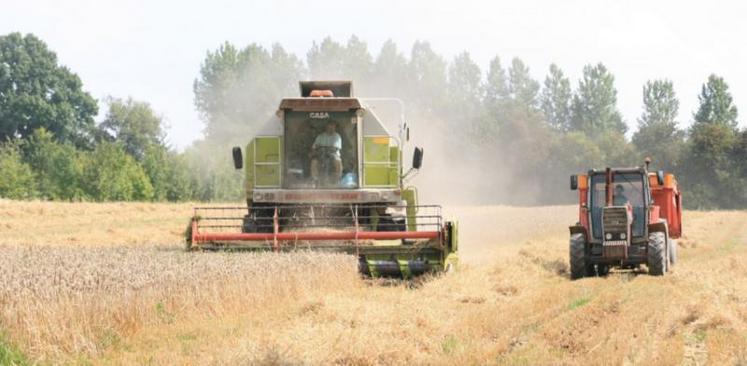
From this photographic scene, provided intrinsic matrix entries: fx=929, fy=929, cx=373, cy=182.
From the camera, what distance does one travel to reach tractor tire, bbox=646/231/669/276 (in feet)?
54.0

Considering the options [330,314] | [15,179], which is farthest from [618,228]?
[15,179]

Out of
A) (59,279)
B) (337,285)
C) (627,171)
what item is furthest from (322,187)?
(59,279)

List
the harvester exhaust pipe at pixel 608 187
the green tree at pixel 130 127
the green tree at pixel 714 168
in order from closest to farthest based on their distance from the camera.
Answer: the harvester exhaust pipe at pixel 608 187 < the green tree at pixel 714 168 < the green tree at pixel 130 127

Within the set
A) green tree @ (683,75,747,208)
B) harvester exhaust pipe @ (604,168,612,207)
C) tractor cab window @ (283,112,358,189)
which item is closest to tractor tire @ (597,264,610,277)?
harvester exhaust pipe @ (604,168,612,207)

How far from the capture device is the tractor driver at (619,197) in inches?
695

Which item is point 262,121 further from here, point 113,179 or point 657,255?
point 657,255

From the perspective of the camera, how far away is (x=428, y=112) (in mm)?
69750

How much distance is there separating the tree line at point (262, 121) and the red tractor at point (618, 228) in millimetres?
36676

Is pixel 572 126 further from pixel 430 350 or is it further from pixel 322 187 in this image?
pixel 430 350

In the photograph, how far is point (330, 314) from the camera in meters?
9.88

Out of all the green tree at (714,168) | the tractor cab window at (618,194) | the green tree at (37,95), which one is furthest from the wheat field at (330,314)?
the green tree at (37,95)

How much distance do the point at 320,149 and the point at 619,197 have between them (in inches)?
233

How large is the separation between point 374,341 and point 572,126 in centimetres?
9373

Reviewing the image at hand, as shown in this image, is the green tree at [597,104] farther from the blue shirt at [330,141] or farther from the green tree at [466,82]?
the blue shirt at [330,141]
